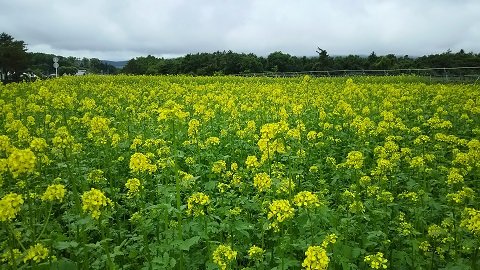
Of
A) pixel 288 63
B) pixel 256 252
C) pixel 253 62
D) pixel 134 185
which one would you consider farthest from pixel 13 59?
pixel 256 252

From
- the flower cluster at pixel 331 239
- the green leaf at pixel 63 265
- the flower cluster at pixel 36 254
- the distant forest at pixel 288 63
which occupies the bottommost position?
the green leaf at pixel 63 265

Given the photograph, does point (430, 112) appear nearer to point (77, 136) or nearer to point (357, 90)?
point (357, 90)

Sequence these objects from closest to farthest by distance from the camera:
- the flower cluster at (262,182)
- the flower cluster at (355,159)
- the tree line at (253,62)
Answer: the flower cluster at (262,182)
the flower cluster at (355,159)
the tree line at (253,62)

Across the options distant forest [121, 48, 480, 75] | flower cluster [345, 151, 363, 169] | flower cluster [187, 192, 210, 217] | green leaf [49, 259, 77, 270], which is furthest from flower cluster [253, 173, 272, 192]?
distant forest [121, 48, 480, 75]

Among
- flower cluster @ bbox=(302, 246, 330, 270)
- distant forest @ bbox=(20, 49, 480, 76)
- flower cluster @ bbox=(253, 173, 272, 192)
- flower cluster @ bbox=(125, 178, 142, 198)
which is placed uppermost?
distant forest @ bbox=(20, 49, 480, 76)

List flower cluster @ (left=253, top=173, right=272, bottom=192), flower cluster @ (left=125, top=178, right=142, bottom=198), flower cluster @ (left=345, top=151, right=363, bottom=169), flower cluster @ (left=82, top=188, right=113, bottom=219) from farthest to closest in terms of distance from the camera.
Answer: flower cluster @ (left=345, top=151, right=363, bottom=169)
flower cluster @ (left=125, top=178, right=142, bottom=198)
flower cluster @ (left=253, top=173, right=272, bottom=192)
flower cluster @ (left=82, top=188, right=113, bottom=219)

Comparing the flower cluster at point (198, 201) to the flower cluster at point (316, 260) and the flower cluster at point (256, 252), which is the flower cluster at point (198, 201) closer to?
the flower cluster at point (256, 252)

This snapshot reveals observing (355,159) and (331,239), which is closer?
(331,239)

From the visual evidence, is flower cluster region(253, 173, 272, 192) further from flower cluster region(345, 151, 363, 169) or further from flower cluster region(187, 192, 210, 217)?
flower cluster region(345, 151, 363, 169)

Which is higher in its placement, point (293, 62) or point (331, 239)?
Result: point (293, 62)

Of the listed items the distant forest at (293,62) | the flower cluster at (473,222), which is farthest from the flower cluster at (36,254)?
the distant forest at (293,62)

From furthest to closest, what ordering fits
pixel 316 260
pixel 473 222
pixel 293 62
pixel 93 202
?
pixel 293 62 < pixel 473 222 < pixel 93 202 < pixel 316 260

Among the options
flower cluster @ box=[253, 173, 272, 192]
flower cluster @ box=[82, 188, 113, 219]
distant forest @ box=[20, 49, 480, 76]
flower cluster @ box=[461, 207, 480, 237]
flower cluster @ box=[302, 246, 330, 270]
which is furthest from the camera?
distant forest @ box=[20, 49, 480, 76]

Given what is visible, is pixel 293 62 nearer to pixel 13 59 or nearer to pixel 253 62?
pixel 253 62
